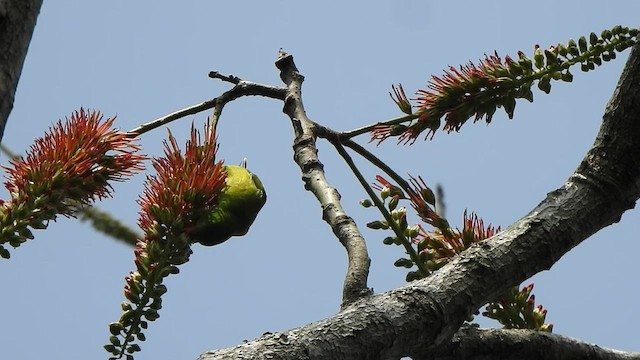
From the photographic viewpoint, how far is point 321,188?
7.82 feet

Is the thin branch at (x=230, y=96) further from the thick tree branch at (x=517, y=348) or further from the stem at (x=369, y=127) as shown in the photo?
the thick tree branch at (x=517, y=348)

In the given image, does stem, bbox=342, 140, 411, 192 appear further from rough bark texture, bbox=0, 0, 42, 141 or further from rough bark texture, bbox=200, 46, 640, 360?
rough bark texture, bbox=0, 0, 42, 141

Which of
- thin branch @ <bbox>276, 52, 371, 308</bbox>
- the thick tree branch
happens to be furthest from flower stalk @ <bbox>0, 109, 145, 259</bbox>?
the thick tree branch

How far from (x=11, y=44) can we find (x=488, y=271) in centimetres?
116

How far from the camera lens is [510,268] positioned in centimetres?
206

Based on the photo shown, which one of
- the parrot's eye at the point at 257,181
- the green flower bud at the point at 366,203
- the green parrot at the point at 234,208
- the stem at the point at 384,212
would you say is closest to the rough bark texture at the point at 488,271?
the stem at the point at 384,212

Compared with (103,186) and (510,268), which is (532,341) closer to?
(510,268)

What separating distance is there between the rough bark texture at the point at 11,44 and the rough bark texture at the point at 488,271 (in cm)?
60

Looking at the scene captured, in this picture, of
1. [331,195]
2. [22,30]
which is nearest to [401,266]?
[331,195]

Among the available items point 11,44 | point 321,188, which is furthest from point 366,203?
point 11,44

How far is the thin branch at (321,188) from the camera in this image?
1903mm

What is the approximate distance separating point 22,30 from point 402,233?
1.27m

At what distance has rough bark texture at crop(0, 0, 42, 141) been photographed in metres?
1.59

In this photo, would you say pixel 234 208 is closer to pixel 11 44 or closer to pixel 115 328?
pixel 115 328
